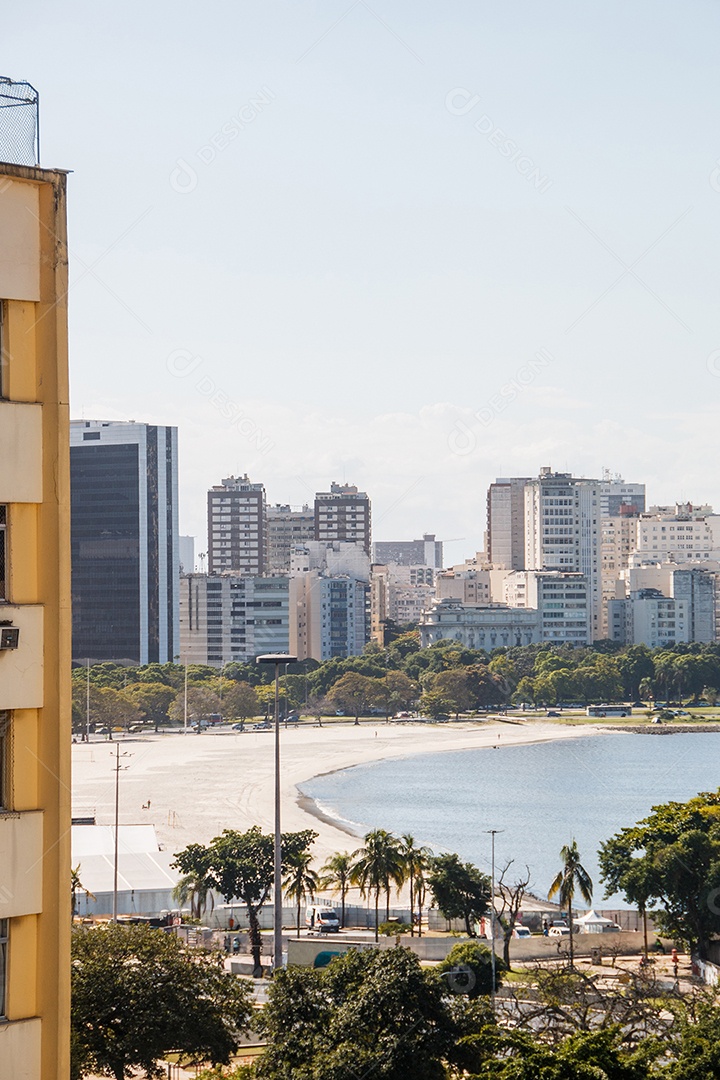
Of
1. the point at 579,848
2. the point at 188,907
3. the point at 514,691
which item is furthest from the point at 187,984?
the point at 514,691

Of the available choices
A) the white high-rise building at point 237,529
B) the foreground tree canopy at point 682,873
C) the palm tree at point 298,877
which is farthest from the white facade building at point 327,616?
→ the foreground tree canopy at point 682,873

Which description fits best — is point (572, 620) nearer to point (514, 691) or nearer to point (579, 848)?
point (514, 691)

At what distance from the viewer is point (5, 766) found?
5926 millimetres

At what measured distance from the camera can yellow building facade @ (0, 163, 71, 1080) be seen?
5883 mm

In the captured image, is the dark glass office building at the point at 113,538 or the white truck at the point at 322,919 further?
the dark glass office building at the point at 113,538

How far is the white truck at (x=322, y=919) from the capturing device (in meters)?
31.2

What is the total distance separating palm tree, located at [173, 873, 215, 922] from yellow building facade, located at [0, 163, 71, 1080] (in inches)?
962

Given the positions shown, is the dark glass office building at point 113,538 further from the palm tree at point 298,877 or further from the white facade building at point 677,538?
the palm tree at point 298,877

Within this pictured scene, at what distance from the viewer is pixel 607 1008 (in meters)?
16.6

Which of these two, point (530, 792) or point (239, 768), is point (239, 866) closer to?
point (530, 792)

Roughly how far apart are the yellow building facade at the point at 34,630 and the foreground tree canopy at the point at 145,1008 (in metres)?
8.22

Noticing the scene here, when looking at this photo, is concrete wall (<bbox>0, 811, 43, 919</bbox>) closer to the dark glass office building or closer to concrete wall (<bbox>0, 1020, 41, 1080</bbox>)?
concrete wall (<bbox>0, 1020, 41, 1080</bbox>)

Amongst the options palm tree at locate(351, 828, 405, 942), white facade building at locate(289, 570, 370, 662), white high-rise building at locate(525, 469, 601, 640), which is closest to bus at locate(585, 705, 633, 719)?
white facade building at locate(289, 570, 370, 662)

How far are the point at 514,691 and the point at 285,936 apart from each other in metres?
80.0
